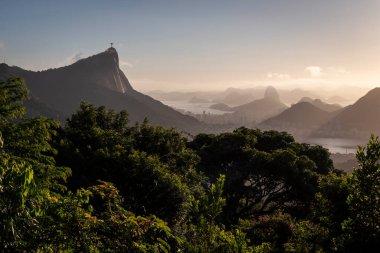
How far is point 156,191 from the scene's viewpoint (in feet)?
54.9

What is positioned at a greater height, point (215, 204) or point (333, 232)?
point (215, 204)

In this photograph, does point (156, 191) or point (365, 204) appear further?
point (156, 191)

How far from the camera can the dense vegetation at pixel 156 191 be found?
5320mm

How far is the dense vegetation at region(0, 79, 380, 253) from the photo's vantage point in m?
5.32

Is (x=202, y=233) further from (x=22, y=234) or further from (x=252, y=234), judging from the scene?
(x=252, y=234)

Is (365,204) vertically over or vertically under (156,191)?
over

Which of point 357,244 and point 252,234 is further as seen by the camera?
point 252,234

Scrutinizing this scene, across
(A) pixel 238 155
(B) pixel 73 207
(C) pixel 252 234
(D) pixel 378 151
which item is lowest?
(C) pixel 252 234

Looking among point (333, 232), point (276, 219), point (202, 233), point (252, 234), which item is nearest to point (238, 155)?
point (276, 219)

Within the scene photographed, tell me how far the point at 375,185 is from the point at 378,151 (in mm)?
834

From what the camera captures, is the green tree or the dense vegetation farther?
the green tree

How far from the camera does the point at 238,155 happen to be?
31.5 metres

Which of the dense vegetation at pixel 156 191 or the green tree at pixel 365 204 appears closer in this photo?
the dense vegetation at pixel 156 191

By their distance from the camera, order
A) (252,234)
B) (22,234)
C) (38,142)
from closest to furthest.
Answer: (22,234)
(38,142)
(252,234)
